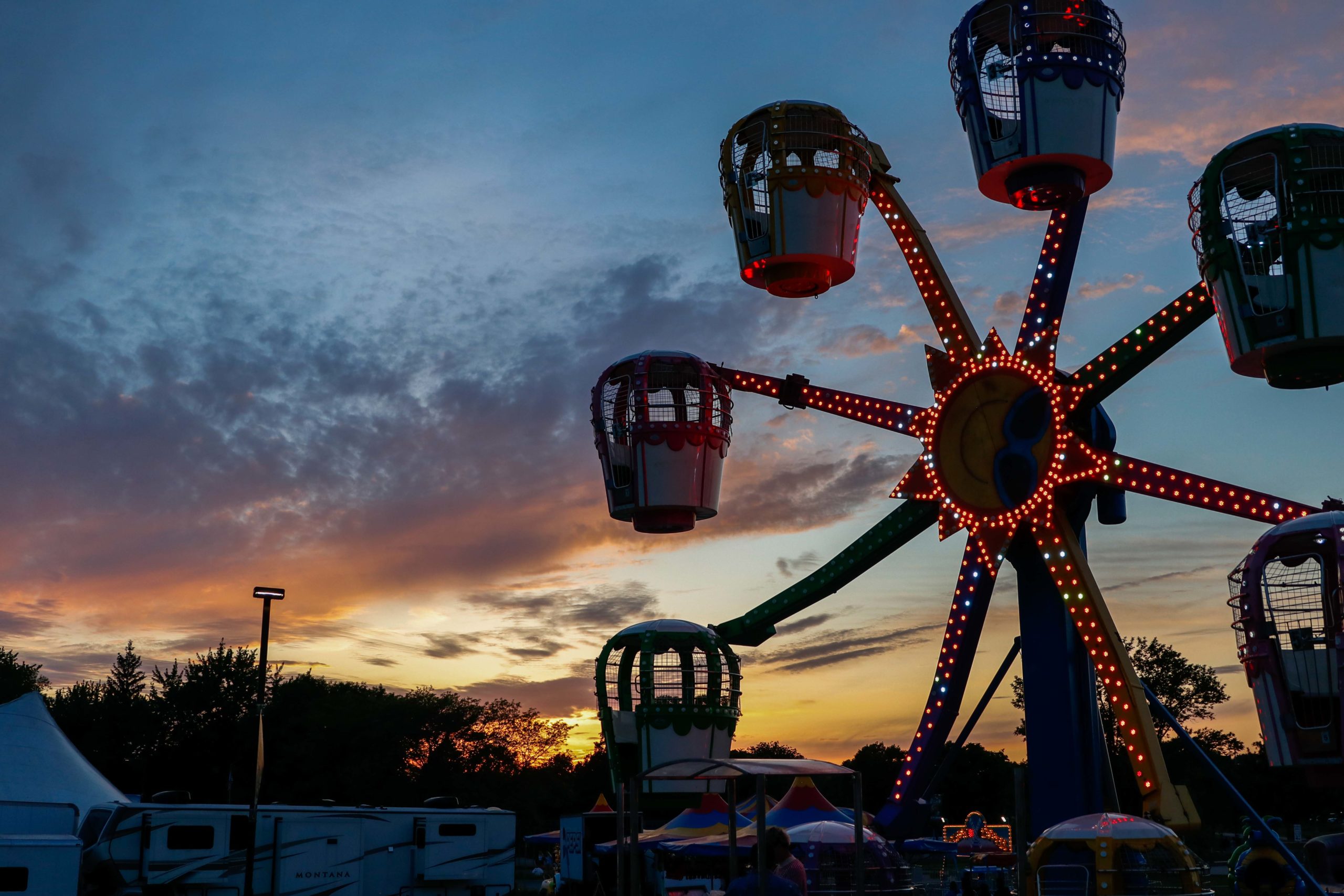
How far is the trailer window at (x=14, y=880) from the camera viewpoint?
16688 millimetres

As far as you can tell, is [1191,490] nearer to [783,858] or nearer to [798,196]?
[798,196]

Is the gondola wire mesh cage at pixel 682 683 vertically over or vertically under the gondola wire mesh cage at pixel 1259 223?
under

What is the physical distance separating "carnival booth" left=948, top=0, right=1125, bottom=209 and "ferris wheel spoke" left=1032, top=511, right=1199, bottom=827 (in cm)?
514

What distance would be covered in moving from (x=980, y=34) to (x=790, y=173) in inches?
149

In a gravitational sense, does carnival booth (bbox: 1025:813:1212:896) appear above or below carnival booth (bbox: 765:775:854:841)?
below

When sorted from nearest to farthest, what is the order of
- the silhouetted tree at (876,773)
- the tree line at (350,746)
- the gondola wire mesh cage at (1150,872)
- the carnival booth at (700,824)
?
the gondola wire mesh cage at (1150,872) < the carnival booth at (700,824) < the tree line at (350,746) < the silhouetted tree at (876,773)

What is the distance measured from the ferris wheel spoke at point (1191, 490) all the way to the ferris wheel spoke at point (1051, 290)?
191 centimetres

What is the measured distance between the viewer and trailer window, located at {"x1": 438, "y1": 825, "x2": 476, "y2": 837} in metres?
23.3

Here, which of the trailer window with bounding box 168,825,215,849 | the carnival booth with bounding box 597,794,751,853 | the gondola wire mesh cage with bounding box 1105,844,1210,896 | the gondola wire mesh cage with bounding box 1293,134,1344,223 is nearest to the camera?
the gondola wire mesh cage with bounding box 1293,134,1344,223

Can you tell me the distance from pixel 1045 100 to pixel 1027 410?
466 centimetres

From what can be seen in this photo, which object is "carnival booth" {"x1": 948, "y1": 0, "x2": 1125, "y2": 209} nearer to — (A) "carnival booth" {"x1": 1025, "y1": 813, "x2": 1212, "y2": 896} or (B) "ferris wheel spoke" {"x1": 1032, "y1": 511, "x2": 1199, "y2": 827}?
(B) "ferris wheel spoke" {"x1": 1032, "y1": 511, "x2": 1199, "y2": 827}

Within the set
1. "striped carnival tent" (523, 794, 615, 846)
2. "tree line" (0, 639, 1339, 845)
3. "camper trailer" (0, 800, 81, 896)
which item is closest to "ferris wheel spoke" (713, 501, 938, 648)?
"camper trailer" (0, 800, 81, 896)

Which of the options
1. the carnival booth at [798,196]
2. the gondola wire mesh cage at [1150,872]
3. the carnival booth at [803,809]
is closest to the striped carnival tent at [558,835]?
the carnival booth at [803,809]

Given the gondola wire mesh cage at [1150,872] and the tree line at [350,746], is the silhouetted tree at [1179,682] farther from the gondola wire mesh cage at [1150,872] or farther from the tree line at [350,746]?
the gondola wire mesh cage at [1150,872]
